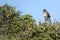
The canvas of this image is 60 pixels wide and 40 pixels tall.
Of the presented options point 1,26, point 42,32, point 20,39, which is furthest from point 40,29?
point 1,26

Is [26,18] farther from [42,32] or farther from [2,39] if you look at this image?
[42,32]

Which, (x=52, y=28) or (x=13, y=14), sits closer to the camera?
(x=52, y=28)

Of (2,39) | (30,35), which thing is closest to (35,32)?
(30,35)

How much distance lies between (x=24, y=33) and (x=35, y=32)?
57 centimetres

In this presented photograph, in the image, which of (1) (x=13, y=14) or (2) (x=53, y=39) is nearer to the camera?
(2) (x=53, y=39)

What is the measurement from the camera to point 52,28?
1481 centimetres

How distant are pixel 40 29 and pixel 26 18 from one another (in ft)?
33.9

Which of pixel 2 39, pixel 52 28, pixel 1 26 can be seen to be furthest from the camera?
pixel 1 26

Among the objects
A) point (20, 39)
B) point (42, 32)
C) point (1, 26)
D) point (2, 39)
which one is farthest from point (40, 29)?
point (1, 26)

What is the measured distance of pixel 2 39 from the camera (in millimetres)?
19125

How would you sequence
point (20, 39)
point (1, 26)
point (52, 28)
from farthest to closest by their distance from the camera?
point (1, 26) → point (20, 39) → point (52, 28)

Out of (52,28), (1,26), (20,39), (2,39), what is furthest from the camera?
(1,26)

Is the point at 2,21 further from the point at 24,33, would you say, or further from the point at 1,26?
the point at 24,33

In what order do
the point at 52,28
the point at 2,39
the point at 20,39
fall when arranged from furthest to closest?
the point at 2,39 < the point at 20,39 < the point at 52,28
